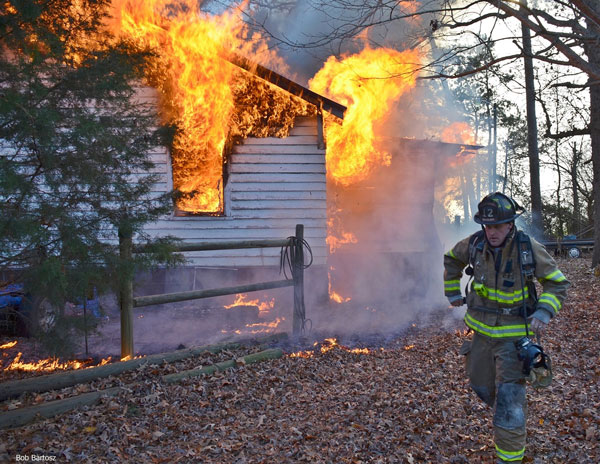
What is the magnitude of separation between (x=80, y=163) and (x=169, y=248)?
1388 mm

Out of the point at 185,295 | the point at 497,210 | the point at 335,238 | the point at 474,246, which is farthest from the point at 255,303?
the point at 497,210

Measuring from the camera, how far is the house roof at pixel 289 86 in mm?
10992

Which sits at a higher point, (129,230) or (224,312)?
(129,230)

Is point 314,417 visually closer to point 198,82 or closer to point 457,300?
point 457,300

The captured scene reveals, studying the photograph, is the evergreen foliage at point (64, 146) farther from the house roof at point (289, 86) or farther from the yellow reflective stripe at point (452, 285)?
the house roof at point (289, 86)

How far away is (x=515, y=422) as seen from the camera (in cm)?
394

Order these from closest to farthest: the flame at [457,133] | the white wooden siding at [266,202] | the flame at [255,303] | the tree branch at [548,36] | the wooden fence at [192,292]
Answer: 1. the wooden fence at [192,292]
2. the tree branch at [548,36]
3. the flame at [255,303]
4. the white wooden siding at [266,202]
5. the flame at [457,133]

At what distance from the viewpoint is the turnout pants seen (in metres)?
3.94

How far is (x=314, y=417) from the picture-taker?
5.29 m

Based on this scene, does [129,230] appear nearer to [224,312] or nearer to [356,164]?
[224,312]

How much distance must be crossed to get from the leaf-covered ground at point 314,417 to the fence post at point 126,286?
547 millimetres

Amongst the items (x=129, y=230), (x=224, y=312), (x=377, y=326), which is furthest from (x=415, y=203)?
(x=129, y=230)

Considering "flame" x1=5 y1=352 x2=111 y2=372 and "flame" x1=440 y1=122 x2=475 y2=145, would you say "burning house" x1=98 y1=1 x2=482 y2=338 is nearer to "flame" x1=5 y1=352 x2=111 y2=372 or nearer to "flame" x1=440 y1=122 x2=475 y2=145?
"flame" x1=5 y1=352 x2=111 y2=372

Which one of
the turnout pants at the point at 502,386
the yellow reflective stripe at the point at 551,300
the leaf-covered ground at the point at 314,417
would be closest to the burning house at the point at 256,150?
the leaf-covered ground at the point at 314,417
